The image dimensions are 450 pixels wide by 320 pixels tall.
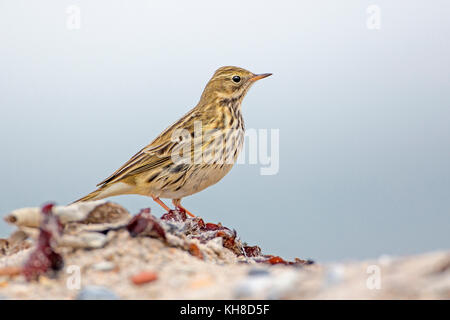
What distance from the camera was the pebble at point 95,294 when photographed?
3.26 m

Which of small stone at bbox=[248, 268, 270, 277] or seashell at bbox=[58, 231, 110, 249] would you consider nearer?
small stone at bbox=[248, 268, 270, 277]

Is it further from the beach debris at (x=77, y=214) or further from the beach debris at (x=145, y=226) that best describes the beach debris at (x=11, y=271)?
the beach debris at (x=145, y=226)

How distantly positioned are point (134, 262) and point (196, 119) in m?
3.48

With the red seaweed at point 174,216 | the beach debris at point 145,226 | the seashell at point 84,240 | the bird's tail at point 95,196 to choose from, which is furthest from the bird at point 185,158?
the seashell at point 84,240

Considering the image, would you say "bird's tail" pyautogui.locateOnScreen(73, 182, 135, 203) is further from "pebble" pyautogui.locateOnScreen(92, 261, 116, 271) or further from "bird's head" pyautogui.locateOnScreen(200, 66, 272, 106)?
"pebble" pyautogui.locateOnScreen(92, 261, 116, 271)

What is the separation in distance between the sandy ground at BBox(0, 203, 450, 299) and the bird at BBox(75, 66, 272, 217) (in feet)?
6.44

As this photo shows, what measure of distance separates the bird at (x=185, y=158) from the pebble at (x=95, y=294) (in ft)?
10.3

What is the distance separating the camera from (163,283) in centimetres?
346

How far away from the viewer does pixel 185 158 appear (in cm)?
651

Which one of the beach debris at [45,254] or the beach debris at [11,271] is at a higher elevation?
the beach debris at [45,254]

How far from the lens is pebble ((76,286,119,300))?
3.26m

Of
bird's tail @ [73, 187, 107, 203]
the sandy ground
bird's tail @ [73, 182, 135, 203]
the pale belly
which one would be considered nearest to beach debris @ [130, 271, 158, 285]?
the sandy ground

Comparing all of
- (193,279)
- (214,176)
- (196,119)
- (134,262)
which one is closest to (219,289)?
(193,279)
